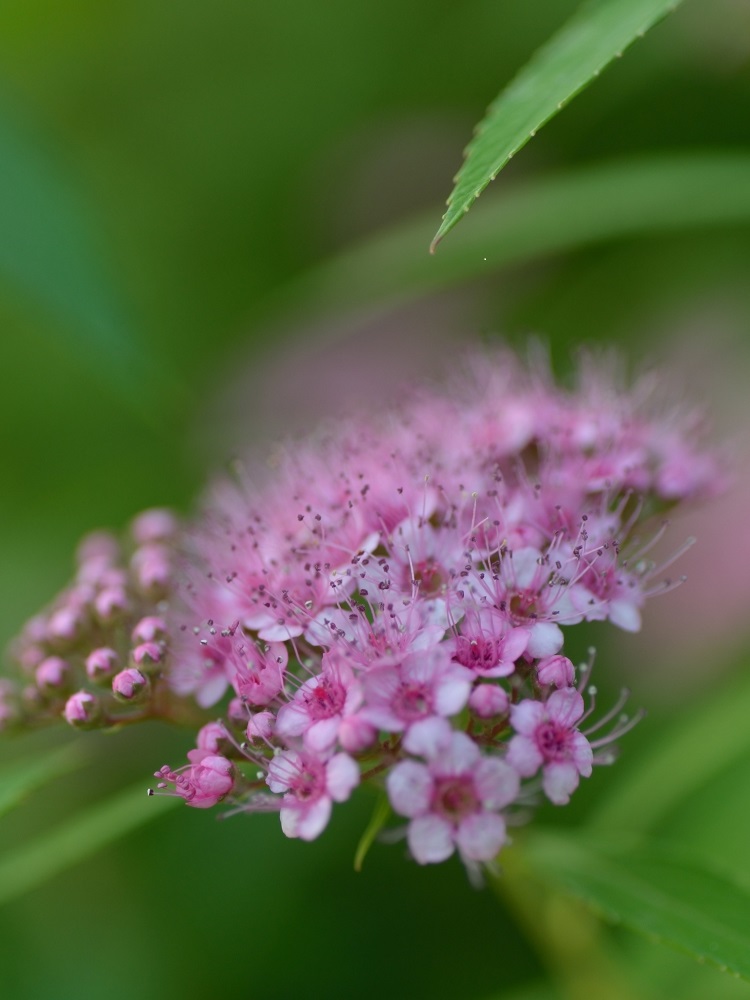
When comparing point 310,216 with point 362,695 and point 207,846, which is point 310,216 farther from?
point 362,695

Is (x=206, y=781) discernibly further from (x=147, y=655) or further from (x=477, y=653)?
(x=477, y=653)

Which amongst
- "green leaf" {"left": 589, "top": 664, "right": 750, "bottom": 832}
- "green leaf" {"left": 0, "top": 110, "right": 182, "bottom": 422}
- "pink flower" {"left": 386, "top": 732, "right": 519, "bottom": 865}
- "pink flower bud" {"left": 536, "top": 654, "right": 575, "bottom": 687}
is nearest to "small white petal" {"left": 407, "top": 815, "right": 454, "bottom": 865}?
"pink flower" {"left": 386, "top": 732, "right": 519, "bottom": 865}

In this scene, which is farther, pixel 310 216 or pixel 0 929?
Answer: pixel 310 216

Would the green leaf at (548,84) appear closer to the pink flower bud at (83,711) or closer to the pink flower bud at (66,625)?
the pink flower bud at (83,711)

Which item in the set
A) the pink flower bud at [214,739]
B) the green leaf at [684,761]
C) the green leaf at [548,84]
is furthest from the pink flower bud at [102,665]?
the green leaf at [684,761]

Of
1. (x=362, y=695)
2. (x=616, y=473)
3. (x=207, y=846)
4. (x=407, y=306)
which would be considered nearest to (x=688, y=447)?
(x=616, y=473)

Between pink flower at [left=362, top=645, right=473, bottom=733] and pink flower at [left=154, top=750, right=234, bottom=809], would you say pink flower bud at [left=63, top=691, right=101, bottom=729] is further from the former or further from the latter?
pink flower at [left=362, top=645, right=473, bottom=733]
